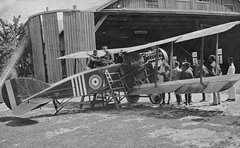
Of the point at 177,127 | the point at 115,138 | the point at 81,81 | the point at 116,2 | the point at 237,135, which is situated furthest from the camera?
the point at 116,2

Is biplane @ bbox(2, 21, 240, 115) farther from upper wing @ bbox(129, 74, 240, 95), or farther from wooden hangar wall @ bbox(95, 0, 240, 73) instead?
wooden hangar wall @ bbox(95, 0, 240, 73)

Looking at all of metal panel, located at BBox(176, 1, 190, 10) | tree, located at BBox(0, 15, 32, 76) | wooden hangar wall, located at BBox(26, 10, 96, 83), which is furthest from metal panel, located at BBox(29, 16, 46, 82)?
metal panel, located at BBox(176, 1, 190, 10)

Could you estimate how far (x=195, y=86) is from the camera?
8.38 m

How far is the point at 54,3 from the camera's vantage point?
19.8 m

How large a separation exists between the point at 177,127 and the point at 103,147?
84.9 inches

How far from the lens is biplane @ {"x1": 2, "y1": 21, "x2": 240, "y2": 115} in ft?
26.8

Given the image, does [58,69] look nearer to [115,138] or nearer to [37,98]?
[37,98]

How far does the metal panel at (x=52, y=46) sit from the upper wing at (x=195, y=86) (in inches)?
343

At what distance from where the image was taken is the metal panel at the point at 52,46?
17.5 m

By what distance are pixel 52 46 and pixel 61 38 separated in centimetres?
90

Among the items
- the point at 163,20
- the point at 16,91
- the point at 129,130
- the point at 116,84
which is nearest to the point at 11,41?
the point at 163,20

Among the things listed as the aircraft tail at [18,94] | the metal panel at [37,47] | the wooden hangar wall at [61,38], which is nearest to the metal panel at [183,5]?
the wooden hangar wall at [61,38]

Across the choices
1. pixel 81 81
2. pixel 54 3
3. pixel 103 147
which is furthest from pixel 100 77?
pixel 54 3

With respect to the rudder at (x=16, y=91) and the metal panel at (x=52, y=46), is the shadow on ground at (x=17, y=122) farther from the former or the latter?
Result: the metal panel at (x=52, y=46)
